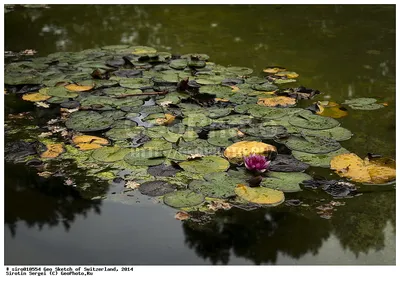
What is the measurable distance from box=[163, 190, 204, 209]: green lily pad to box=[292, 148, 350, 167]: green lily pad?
26.2 inches

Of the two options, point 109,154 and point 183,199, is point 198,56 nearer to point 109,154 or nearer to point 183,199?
point 109,154

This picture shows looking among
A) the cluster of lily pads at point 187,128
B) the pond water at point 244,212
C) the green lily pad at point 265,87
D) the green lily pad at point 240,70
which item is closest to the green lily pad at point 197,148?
the cluster of lily pads at point 187,128

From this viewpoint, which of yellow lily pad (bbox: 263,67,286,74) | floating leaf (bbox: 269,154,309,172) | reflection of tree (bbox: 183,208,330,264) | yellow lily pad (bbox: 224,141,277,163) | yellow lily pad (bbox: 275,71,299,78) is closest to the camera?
reflection of tree (bbox: 183,208,330,264)

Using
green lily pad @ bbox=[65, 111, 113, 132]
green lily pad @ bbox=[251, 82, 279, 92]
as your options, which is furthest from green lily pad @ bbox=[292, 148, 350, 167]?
green lily pad @ bbox=[65, 111, 113, 132]

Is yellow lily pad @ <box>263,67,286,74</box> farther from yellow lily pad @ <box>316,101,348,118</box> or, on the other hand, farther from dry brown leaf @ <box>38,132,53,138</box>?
dry brown leaf @ <box>38,132,53,138</box>

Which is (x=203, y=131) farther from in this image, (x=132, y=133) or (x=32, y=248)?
(x=32, y=248)

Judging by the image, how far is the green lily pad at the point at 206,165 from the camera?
8.88 feet

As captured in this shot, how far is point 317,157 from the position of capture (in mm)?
2828

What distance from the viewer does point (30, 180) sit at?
2684 mm

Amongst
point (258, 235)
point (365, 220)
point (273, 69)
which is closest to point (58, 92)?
point (273, 69)

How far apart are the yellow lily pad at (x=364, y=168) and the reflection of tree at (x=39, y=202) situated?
1.26 metres

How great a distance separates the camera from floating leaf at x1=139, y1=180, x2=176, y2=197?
253 cm

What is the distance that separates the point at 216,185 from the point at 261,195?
0.23 meters
